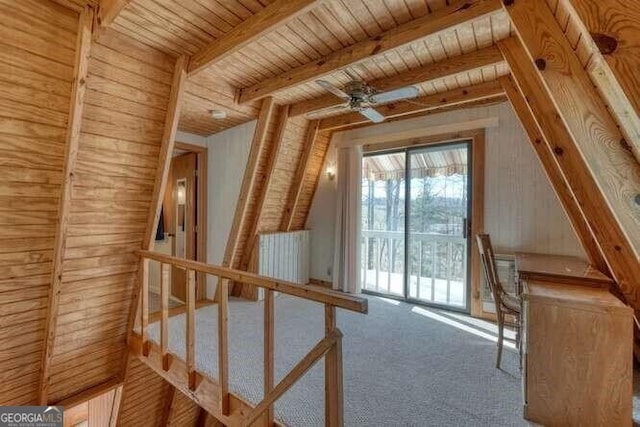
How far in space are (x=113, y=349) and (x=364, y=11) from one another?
12.2 feet

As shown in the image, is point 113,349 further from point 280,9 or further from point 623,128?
point 623,128

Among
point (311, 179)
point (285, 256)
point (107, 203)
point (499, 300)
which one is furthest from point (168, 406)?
point (499, 300)

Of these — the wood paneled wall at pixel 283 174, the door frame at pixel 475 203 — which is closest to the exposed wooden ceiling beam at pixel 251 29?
the wood paneled wall at pixel 283 174

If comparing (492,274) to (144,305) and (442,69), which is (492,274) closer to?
(442,69)

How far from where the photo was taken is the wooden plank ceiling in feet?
6.21

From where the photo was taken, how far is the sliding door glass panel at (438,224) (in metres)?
3.83

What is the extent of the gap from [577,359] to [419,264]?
2498mm

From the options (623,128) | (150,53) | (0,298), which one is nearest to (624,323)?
(623,128)

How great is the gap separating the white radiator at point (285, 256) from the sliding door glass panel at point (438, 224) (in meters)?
1.61

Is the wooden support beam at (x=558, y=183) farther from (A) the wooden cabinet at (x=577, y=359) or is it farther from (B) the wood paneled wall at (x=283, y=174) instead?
(B) the wood paneled wall at (x=283, y=174)

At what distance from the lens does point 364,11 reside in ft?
6.36

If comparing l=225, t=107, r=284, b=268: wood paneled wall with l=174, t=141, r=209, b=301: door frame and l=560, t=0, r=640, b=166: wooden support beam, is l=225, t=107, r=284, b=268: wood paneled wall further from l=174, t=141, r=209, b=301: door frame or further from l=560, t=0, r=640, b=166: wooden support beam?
l=560, t=0, r=640, b=166: wooden support beam

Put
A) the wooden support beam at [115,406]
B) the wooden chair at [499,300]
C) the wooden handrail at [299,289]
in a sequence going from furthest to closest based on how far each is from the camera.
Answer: the wooden support beam at [115,406], the wooden chair at [499,300], the wooden handrail at [299,289]

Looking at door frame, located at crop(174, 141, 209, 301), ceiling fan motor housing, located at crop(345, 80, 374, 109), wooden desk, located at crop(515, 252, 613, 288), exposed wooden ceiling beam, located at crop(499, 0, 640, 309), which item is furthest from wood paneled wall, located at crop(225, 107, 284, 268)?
wooden desk, located at crop(515, 252, 613, 288)
